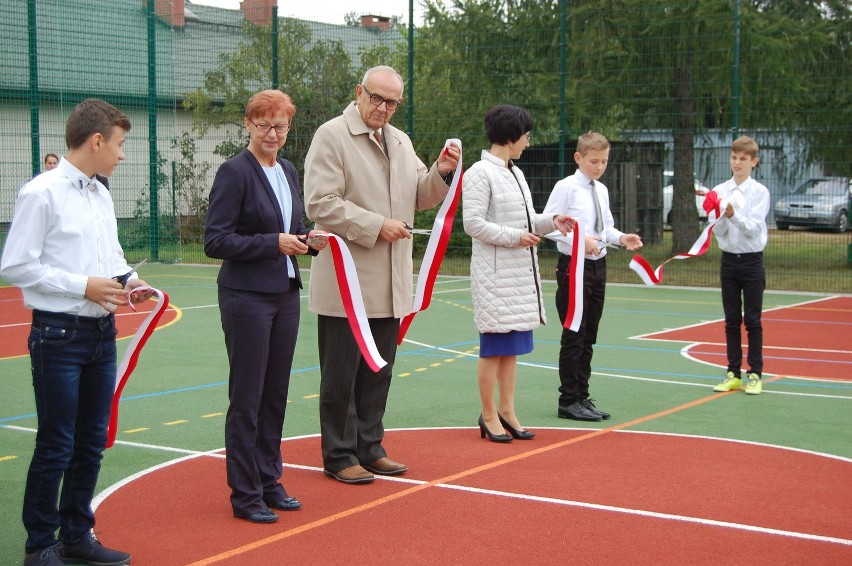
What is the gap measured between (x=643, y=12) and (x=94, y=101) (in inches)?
615

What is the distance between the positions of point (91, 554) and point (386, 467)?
1908 mm

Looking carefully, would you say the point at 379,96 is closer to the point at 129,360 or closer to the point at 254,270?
the point at 254,270

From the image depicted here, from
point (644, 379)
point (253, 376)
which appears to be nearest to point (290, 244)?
point (253, 376)

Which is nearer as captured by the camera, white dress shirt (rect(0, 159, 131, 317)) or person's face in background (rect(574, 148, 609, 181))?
white dress shirt (rect(0, 159, 131, 317))

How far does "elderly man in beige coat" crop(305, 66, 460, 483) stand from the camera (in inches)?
227

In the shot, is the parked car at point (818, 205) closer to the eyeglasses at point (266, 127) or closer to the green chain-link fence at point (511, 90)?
the green chain-link fence at point (511, 90)

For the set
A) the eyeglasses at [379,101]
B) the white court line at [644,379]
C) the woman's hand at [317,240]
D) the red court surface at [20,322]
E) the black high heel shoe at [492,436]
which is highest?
the eyeglasses at [379,101]

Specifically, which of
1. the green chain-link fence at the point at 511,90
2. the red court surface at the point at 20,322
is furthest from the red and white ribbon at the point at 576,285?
the green chain-link fence at the point at 511,90

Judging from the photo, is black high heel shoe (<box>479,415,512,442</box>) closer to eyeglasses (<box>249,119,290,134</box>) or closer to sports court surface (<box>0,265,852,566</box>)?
sports court surface (<box>0,265,852,566</box>)

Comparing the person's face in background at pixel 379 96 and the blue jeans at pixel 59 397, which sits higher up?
the person's face in background at pixel 379 96

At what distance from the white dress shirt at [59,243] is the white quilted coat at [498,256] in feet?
9.16

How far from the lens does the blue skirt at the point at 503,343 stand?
22.7 feet

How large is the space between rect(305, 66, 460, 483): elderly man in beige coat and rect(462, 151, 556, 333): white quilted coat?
748 millimetres


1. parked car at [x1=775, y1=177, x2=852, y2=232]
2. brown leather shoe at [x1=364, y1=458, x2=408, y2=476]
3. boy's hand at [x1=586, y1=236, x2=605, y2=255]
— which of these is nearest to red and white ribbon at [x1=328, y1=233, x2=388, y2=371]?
brown leather shoe at [x1=364, y1=458, x2=408, y2=476]
